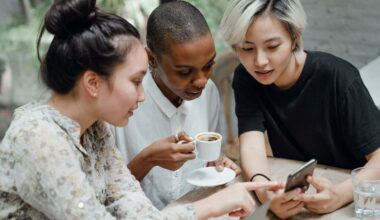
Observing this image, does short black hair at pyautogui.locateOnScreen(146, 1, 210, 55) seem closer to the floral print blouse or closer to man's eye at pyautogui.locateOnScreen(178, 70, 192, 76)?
man's eye at pyautogui.locateOnScreen(178, 70, 192, 76)

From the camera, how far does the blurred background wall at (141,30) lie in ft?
10.1

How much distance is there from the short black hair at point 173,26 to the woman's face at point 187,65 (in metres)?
0.02

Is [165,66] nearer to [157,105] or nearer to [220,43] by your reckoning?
[157,105]

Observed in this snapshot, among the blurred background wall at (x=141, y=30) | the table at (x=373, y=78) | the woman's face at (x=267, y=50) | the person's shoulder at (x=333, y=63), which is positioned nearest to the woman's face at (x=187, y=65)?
the woman's face at (x=267, y=50)

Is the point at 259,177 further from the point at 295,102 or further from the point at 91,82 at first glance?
the point at 91,82

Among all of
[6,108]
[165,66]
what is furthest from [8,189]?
[6,108]

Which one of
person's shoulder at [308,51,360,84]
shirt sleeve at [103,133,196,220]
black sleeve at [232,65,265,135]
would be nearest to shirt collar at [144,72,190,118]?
black sleeve at [232,65,265,135]

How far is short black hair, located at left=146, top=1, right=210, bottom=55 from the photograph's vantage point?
1689 millimetres

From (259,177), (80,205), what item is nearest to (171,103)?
(259,177)

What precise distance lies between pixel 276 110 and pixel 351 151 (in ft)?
0.89

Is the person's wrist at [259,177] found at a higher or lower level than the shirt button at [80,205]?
lower

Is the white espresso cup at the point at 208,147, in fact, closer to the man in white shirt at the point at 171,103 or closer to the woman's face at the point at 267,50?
the man in white shirt at the point at 171,103

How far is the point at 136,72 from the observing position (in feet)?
4.46

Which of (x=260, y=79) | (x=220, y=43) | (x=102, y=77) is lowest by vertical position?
(x=220, y=43)
